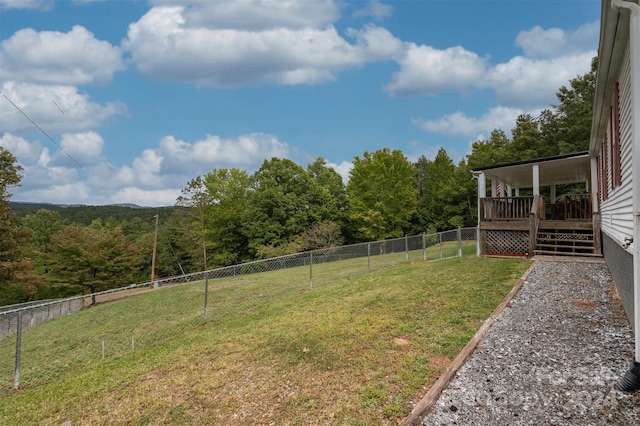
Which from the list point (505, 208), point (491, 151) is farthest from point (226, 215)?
point (491, 151)

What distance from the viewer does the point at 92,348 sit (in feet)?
25.1

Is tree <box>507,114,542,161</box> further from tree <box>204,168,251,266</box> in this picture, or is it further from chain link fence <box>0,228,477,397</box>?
tree <box>204,168,251,266</box>

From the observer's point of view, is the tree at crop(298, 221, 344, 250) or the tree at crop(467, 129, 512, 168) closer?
the tree at crop(298, 221, 344, 250)

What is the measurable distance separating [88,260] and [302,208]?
57.8 feet

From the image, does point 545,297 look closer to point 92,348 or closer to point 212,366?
point 212,366

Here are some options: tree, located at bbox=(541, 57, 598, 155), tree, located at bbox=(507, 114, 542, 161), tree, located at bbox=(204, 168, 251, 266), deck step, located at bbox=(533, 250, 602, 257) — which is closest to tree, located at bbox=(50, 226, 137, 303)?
tree, located at bbox=(204, 168, 251, 266)

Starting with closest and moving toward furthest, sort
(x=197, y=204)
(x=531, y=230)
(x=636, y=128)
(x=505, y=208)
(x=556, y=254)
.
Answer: (x=636, y=128) → (x=556, y=254) → (x=531, y=230) → (x=505, y=208) → (x=197, y=204)

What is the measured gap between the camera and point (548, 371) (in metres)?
3.25

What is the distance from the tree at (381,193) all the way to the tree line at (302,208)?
9 cm

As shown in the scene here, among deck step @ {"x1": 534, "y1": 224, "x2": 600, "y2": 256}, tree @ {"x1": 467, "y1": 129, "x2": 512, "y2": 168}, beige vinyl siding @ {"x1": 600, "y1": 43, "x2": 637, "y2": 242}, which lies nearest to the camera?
beige vinyl siding @ {"x1": 600, "y1": 43, "x2": 637, "y2": 242}

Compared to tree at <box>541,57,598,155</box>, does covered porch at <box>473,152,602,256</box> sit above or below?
below

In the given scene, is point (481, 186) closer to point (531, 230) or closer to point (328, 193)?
point (531, 230)

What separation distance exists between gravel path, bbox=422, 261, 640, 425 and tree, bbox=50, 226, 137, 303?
25.1 m

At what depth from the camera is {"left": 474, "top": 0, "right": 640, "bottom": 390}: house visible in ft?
9.74
